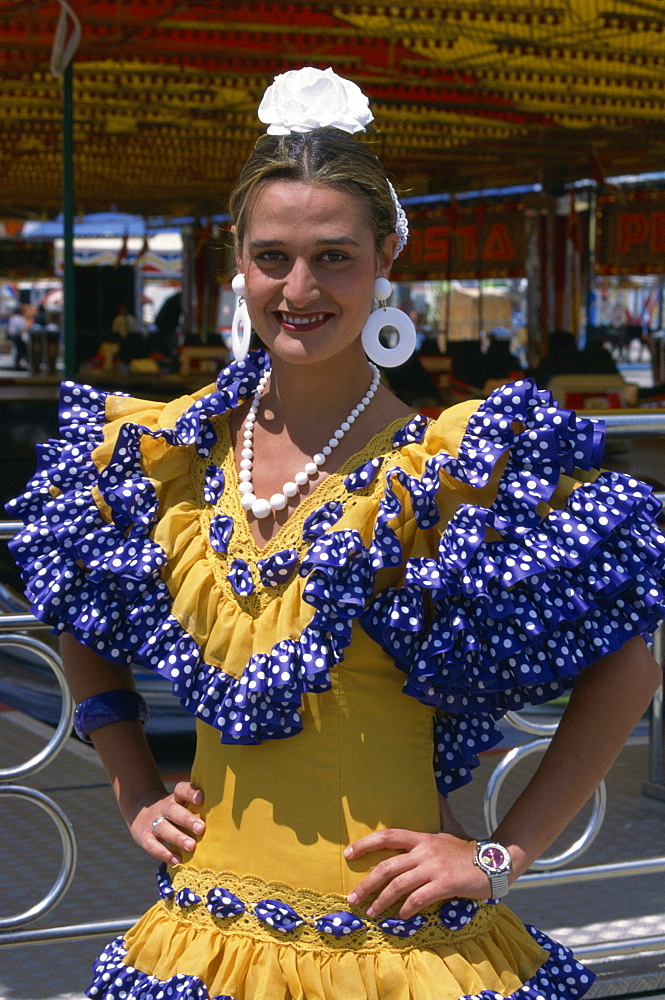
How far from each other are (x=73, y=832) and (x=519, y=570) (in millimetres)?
1520

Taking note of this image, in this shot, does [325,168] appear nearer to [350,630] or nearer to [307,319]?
[307,319]

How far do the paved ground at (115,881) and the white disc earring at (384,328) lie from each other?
1610 millimetres

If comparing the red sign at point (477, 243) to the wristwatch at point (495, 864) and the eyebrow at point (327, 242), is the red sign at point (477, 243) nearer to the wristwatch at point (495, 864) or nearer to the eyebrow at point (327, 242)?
the eyebrow at point (327, 242)

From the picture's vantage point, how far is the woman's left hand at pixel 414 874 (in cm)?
123

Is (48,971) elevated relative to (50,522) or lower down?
lower down

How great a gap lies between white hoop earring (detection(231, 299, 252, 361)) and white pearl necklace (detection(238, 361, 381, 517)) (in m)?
0.09

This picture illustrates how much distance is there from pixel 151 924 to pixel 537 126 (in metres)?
11.4

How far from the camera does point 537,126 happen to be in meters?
11.7

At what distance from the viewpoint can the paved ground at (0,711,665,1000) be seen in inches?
96.0

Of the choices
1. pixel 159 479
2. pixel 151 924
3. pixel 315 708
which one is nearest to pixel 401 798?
pixel 315 708

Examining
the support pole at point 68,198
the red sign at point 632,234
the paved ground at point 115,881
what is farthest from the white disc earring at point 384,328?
the red sign at point 632,234

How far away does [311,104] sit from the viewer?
134 centimetres

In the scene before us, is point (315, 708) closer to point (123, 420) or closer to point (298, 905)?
point (298, 905)

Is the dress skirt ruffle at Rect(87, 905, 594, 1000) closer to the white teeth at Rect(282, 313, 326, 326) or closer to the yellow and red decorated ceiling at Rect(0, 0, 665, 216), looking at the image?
the white teeth at Rect(282, 313, 326, 326)
